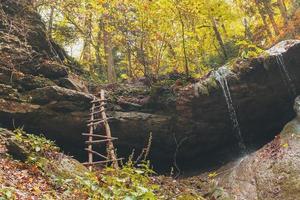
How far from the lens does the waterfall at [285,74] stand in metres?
13.5

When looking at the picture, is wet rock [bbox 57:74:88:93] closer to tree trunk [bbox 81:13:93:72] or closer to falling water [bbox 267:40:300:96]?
tree trunk [bbox 81:13:93:72]

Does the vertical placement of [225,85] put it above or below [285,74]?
above

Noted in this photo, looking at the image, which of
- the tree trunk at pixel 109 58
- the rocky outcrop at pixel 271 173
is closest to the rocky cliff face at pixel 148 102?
the rocky outcrop at pixel 271 173

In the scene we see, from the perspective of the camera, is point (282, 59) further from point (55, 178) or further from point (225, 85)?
point (55, 178)

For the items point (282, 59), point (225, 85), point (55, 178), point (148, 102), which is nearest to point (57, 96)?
point (148, 102)

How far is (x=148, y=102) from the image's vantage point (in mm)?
14281

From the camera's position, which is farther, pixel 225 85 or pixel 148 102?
pixel 148 102

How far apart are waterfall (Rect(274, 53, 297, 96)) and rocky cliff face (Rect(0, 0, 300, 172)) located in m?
0.07

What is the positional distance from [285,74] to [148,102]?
17.8 ft

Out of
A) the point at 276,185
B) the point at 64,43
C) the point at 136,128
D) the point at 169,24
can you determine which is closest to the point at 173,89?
the point at 136,128

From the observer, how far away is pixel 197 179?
45.7 ft

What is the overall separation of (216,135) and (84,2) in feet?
26.6

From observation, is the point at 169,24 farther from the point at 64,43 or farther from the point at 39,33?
the point at 64,43

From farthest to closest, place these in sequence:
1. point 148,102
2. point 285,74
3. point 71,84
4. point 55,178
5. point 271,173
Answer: point 148,102 → point 285,74 → point 71,84 → point 271,173 → point 55,178
